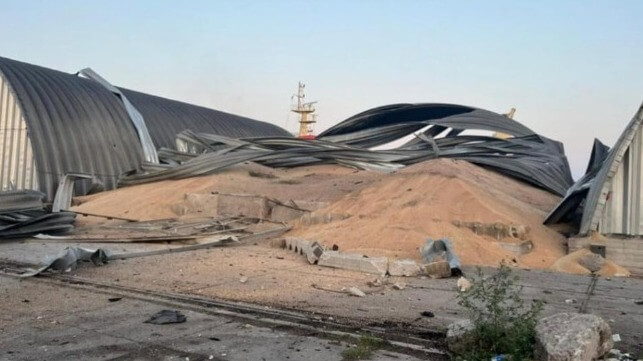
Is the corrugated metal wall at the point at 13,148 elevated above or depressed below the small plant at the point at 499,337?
above

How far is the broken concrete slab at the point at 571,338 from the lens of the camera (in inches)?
154

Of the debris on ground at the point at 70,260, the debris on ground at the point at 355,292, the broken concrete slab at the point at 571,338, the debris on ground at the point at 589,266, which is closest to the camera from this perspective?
the broken concrete slab at the point at 571,338

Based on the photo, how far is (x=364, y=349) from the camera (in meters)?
4.72

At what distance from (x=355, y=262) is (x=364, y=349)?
16.2 ft

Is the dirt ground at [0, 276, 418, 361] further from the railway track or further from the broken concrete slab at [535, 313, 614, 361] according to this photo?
the broken concrete slab at [535, 313, 614, 361]

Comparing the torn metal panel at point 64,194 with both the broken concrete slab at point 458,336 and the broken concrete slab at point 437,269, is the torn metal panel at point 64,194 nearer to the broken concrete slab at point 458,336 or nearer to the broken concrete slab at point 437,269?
the broken concrete slab at point 437,269

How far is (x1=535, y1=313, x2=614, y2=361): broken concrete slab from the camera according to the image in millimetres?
3909

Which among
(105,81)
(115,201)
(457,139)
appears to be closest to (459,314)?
(115,201)

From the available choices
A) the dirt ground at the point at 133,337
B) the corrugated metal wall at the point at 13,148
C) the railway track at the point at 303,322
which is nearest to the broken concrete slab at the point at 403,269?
the railway track at the point at 303,322

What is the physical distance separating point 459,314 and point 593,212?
7.30m

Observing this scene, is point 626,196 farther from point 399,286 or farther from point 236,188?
point 236,188

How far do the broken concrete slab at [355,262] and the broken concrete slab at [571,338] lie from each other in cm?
496

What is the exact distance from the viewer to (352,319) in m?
6.03

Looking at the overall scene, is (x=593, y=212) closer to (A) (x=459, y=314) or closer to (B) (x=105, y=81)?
(A) (x=459, y=314)
